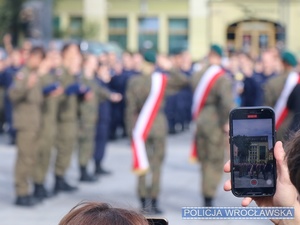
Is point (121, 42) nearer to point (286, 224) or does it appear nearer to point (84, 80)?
point (84, 80)

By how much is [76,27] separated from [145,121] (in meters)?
27.4

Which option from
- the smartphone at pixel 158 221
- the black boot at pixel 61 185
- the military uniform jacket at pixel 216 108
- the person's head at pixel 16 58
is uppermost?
the smartphone at pixel 158 221

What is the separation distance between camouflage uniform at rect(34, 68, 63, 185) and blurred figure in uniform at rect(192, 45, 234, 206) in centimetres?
157

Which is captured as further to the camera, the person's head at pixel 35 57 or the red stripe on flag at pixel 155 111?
the person's head at pixel 35 57

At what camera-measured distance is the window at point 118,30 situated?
3738 cm

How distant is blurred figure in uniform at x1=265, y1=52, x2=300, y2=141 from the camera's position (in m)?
8.77

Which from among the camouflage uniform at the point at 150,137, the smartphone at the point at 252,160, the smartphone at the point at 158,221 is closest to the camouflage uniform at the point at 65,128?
the camouflage uniform at the point at 150,137

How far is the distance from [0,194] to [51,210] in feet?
4.27

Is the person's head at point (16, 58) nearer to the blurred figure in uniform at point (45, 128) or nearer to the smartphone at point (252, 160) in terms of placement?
the blurred figure in uniform at point (45, 128)

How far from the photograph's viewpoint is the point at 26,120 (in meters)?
9.34

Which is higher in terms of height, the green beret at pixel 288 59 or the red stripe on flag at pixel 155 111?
the green beret at pixel 288 59

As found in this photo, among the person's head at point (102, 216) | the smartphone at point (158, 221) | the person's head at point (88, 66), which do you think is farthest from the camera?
the person's head at point (88, 66)

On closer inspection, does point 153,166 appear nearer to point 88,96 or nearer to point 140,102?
point 140,102

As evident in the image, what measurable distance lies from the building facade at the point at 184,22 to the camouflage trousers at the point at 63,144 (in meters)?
22.7
